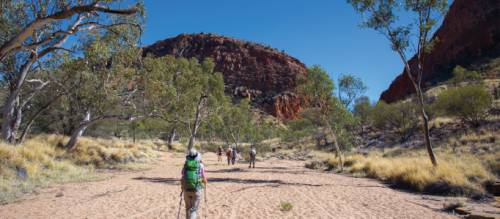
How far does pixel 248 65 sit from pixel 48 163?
141418mm

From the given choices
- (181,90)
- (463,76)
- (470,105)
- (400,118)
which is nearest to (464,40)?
(463,76)

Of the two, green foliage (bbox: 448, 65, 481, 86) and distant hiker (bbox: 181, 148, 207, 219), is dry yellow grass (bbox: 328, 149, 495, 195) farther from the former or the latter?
green foliage (bbox: 448, 65, 481, 86)

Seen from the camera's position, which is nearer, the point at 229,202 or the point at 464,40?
the point at 229,202

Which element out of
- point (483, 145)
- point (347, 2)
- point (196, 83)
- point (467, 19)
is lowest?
Result: point (483, 145)

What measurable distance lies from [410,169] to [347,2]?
967 cm

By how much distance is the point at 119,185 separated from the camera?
46.4 ft

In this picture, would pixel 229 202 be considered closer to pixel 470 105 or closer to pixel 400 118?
pixel 470 105

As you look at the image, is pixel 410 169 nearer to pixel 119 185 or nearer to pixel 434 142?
pixel 119 185

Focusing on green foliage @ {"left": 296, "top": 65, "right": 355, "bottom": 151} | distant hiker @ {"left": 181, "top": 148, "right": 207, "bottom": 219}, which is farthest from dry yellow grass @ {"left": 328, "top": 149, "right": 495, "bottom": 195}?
distant hiker @ {"left": 181, "top": 148, "right": 207, "bottom": 219}

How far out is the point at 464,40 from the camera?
286 ft

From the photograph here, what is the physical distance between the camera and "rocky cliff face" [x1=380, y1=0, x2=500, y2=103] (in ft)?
254

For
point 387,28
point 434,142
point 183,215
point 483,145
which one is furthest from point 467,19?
point 183,215

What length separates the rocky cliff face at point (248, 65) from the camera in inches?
5453

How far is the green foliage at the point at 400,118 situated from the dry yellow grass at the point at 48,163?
31.1 meters
